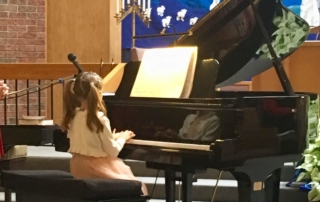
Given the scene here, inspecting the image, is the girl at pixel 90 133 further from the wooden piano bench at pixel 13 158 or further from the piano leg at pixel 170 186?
the wooden piano bench at pixel 13 158

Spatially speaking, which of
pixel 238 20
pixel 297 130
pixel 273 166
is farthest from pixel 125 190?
Answer: pixel 238 20

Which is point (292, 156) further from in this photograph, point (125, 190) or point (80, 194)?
point (80, 194)

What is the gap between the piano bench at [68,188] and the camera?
124 inches

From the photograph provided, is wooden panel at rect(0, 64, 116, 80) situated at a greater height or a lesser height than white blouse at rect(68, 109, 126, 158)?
greater

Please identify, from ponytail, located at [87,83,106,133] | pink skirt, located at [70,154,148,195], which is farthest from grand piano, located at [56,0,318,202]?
ponytail, located at [87,83,106,133]

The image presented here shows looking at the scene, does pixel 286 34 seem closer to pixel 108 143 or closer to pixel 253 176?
pixel 253 176

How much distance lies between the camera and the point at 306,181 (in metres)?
4.89

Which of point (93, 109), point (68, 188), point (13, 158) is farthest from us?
point (13, 158)

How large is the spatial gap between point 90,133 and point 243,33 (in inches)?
50.2

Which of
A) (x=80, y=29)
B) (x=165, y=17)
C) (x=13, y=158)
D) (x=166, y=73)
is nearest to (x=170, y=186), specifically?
(x=166, y=73)

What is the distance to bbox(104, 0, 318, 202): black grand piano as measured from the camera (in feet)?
10.6

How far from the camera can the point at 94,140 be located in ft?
11.6

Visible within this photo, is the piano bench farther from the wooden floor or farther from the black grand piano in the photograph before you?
the wooden floor

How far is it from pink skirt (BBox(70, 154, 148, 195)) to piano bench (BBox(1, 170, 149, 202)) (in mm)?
112
